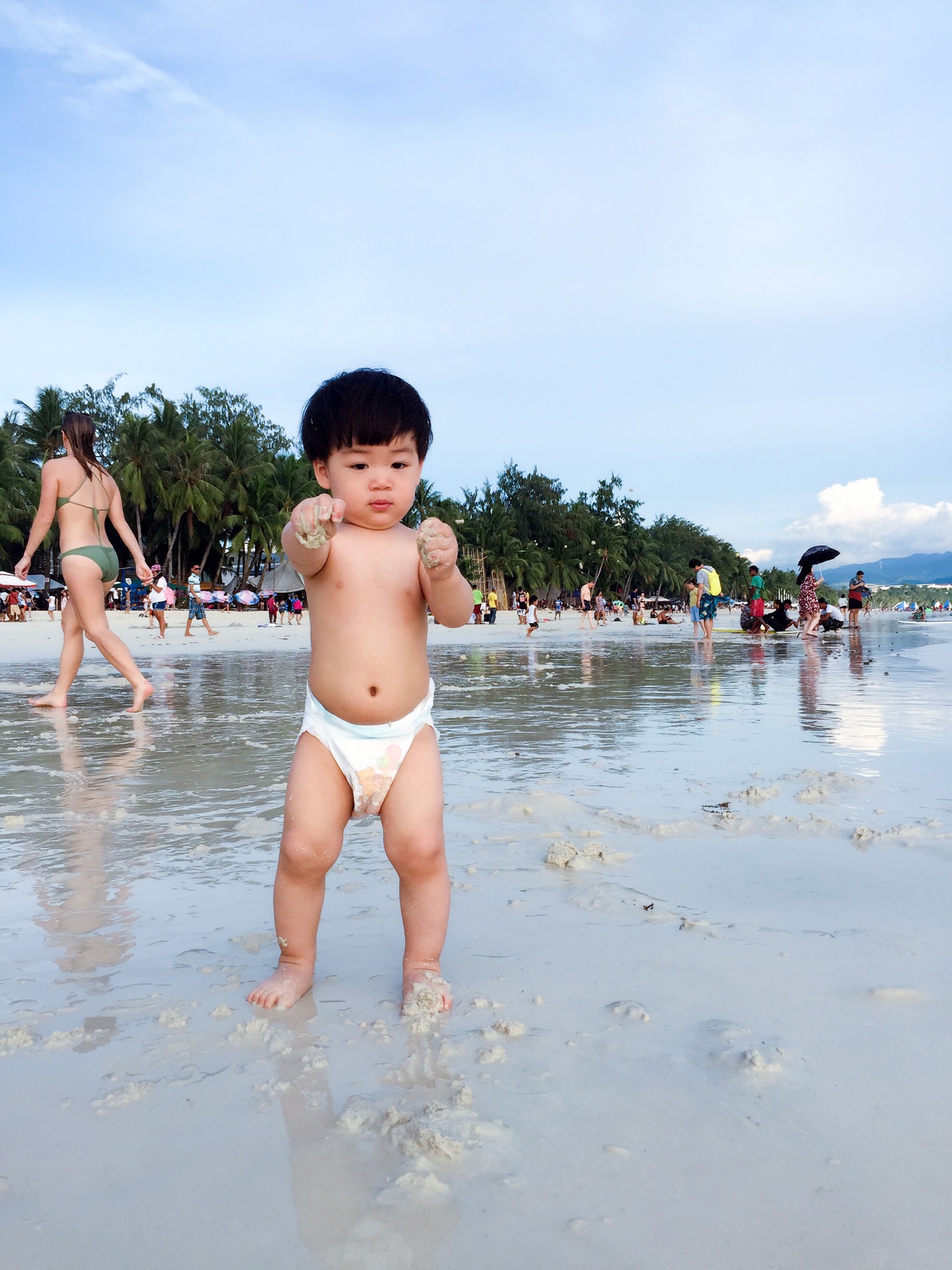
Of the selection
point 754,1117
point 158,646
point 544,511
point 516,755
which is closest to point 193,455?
point 544,511

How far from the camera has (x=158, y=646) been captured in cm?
1598

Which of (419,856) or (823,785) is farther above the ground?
(419,856)

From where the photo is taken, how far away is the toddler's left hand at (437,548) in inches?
77.1

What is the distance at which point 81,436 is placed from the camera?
5.92 m

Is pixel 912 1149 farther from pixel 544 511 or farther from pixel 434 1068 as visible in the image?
pixel 544 511

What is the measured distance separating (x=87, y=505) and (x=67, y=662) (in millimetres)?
1149

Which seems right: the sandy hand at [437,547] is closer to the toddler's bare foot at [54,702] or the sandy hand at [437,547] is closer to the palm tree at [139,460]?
the toddler's bare foot at [54,702]

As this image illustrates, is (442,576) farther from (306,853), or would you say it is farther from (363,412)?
(306,853)

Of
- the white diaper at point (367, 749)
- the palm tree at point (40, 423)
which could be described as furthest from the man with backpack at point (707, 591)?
the palm tree at point (40, 423)

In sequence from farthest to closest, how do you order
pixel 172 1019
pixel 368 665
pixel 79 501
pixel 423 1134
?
pixel 79 501
pixel 368 665
pixel 172 1019
pixel 423 1134

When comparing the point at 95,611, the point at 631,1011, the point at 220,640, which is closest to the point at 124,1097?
the point at 631,1011

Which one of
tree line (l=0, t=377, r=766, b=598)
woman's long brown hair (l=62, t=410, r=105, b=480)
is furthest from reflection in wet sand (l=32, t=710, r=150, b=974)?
tree line (l=0, t=377, r=766, b=598)

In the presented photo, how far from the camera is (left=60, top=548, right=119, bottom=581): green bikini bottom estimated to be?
19.9 ft

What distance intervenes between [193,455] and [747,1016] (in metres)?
49.7
